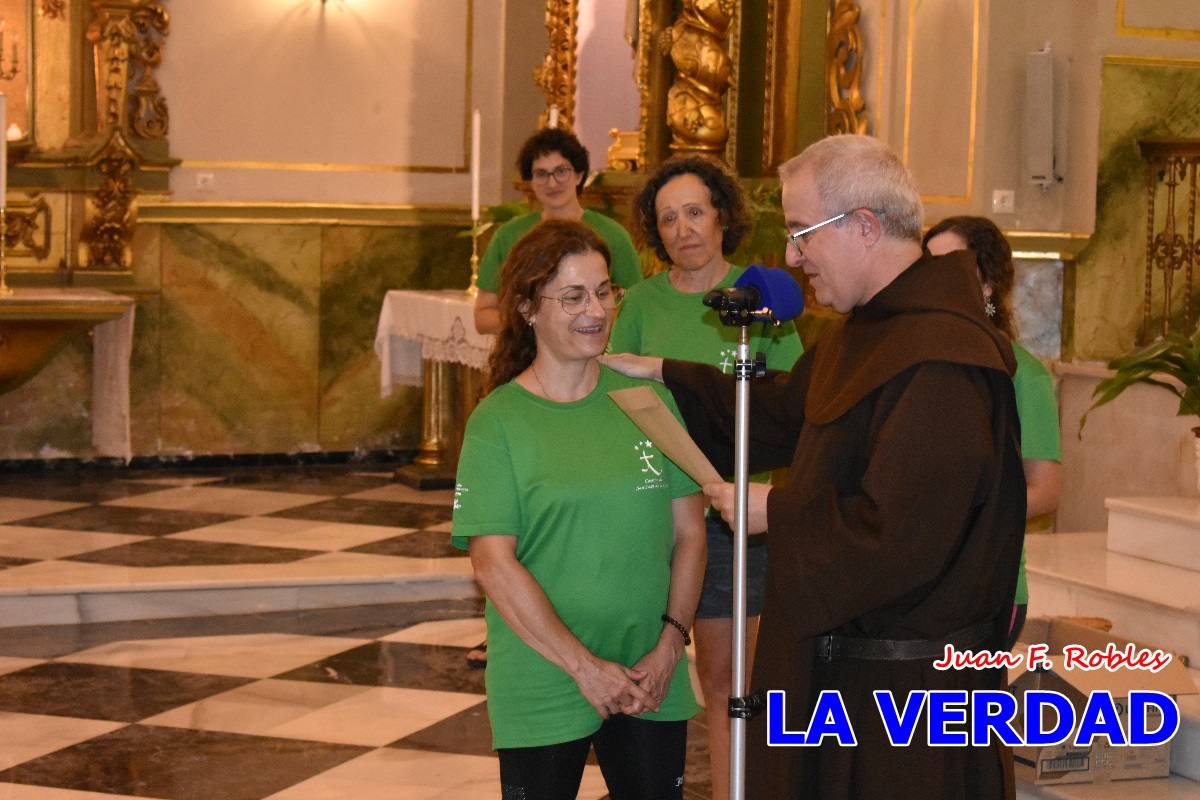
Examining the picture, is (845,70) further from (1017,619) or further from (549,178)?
(1017,619)

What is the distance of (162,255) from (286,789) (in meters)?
5.46

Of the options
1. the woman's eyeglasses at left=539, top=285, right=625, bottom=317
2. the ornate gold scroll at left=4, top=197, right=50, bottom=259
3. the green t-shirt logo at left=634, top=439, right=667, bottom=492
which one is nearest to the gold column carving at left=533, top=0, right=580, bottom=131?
the ornate gold scroll at left=4, top=197, right=50, bottom=259

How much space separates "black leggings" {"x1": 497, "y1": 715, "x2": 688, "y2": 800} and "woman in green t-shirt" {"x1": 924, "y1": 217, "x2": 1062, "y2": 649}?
2.33 feet

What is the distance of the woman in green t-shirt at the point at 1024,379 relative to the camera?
3.41 meters

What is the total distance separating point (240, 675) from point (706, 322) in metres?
2.57

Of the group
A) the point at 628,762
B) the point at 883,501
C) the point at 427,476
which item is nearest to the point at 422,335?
the point at 427,476

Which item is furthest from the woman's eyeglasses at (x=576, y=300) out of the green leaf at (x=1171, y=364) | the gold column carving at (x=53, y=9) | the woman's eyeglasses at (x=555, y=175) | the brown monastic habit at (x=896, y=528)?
the gold column carving at (x=53, y=9)

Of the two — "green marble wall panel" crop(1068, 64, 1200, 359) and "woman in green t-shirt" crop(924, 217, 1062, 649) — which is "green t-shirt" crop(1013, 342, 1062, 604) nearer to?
"woman in green t-shirt" crop(924, 217, 1062, 649)

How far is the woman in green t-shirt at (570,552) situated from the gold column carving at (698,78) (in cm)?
498

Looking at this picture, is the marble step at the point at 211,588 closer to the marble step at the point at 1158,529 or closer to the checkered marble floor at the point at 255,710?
the checkered marble floor at the point at 255,710

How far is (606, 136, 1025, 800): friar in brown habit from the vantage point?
240 centimetres

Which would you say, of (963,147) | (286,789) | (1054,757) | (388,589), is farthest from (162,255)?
(1054,757)

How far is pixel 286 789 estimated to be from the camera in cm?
450

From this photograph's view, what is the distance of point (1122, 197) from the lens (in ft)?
23.1
